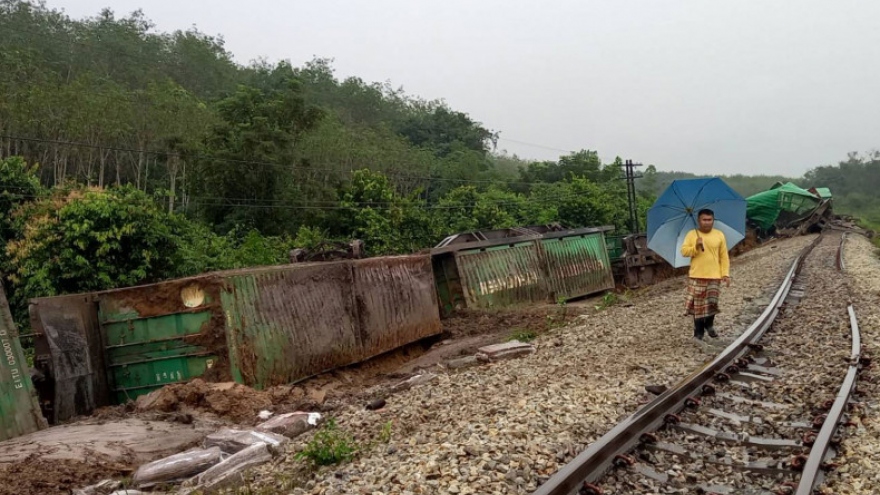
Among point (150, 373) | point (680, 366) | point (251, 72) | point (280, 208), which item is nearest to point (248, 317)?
point (150, 373)

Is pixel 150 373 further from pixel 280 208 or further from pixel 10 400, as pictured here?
pixel 280 208

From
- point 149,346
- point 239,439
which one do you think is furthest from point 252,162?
point 239,439

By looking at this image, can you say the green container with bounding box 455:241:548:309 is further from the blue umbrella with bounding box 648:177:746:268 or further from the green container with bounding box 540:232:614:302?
the blue umbrella with bounding box 648:177:746:268

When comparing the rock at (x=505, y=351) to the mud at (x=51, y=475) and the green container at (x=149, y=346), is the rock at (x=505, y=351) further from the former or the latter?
the mud at (x=51, y=475)

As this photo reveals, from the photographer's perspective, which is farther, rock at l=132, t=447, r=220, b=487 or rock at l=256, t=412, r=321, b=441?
rock at l=256, t=412, r=321, b=441

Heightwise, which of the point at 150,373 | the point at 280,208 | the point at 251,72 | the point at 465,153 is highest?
the point at 251,72

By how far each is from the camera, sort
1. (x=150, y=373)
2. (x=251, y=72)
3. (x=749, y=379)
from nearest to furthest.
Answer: (x=749, y=379) → (x=150, y=373) → (x=251, y=72)

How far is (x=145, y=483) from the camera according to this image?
5.04 metres

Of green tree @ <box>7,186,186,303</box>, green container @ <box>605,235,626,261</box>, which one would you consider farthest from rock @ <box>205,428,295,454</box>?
green container @ <box>605,235,626,261</box>

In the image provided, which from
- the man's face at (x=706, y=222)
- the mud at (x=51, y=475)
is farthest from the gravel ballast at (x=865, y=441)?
the mud at (x=51, y=475)

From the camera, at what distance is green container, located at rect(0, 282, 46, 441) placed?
6.98 metres

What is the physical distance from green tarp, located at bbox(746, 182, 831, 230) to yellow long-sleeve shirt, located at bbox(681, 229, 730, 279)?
29.6 meters

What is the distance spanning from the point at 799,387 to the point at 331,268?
7339 millimetres

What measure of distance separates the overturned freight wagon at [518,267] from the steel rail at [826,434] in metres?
10.5
